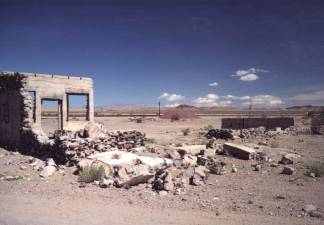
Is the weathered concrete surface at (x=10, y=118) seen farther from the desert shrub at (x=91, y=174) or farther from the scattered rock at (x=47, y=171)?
the desert shrub at (x=91, y=174)

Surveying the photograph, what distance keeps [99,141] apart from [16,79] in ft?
20.6

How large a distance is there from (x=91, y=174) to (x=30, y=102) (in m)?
7.60

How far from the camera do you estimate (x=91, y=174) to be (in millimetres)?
10328

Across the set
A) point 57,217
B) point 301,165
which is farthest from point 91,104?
point 57,217

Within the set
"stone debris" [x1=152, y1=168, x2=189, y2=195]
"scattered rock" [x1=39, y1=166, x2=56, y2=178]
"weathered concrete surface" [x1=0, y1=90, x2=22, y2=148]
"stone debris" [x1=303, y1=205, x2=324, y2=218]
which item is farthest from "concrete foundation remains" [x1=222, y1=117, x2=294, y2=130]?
"stone debris" [x1=303, y1=205, x2=324, y2=218]

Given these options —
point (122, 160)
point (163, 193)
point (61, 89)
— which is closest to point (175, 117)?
point (61, 89)

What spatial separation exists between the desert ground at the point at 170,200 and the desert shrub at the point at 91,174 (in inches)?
9.5

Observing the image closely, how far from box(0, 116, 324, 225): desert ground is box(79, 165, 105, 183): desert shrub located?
0.79 feet

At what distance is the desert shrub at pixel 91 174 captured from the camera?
33.5ft

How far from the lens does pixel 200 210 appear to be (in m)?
7.60

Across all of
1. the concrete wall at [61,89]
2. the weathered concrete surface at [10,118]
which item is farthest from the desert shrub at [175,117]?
the weathered concrete surface at [10,118]

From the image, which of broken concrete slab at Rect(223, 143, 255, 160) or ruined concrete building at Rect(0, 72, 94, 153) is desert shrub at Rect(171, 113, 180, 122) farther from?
broken concrete slab at Rect(223, 143, 255, 160)

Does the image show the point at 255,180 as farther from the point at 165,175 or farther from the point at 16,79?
the point at 16,79

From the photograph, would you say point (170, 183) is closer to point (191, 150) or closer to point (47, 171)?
point (47, 171)
